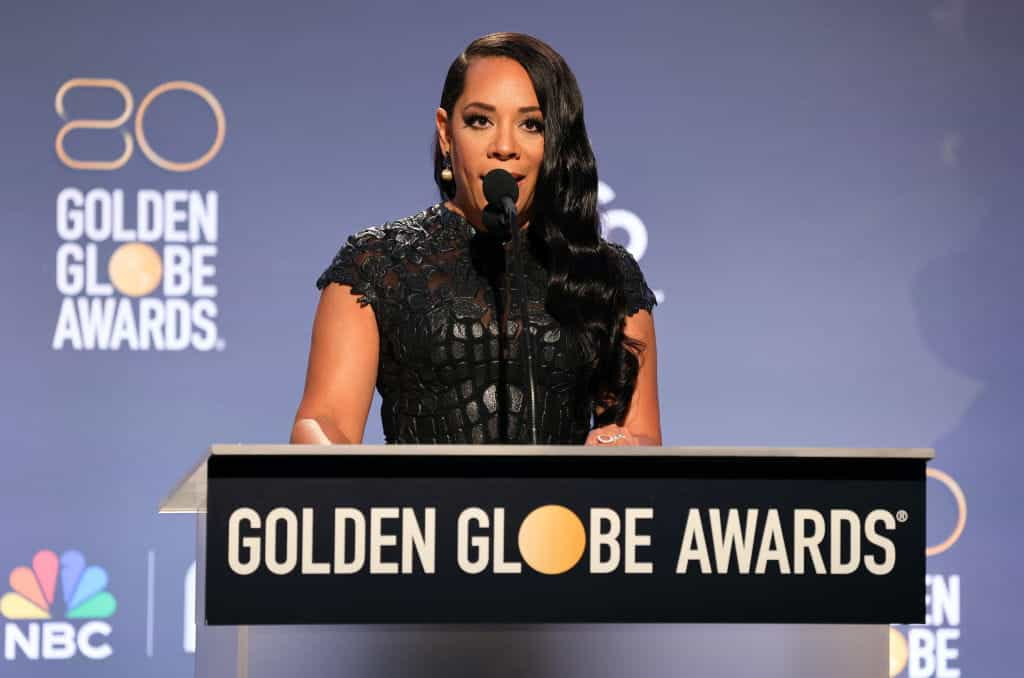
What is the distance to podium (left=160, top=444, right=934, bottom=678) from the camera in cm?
136

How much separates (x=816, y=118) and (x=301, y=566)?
9.74 feet

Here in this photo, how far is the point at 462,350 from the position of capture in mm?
2076

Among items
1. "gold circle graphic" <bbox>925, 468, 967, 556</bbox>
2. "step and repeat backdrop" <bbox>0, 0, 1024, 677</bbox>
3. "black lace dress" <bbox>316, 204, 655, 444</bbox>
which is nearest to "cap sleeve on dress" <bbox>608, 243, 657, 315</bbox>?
"black lace dress" <bbox>316, 204, 655, 444</bbox>

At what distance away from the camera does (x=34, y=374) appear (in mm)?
3738

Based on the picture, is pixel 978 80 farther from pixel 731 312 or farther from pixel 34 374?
pixel 34 374

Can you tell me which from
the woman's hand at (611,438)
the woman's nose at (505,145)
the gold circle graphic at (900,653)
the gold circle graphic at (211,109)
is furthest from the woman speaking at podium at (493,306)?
the gold circle graphic at (900,653)

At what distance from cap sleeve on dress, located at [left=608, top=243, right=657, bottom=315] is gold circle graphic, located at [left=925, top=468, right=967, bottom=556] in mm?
2004

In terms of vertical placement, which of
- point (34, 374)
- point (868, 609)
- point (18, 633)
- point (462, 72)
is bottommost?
point (18, 633)

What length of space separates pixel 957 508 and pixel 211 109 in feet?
7.42

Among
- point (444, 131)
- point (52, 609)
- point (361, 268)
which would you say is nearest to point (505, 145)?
point (444, 131)

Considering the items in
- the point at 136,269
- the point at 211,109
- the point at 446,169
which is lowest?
the point at 446,169

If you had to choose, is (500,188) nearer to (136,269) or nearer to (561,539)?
(561,539)

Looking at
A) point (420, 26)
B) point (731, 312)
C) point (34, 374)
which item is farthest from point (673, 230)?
point (34, 374)

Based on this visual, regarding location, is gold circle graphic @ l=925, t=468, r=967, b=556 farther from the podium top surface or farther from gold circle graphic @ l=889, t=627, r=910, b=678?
the podium top surface
